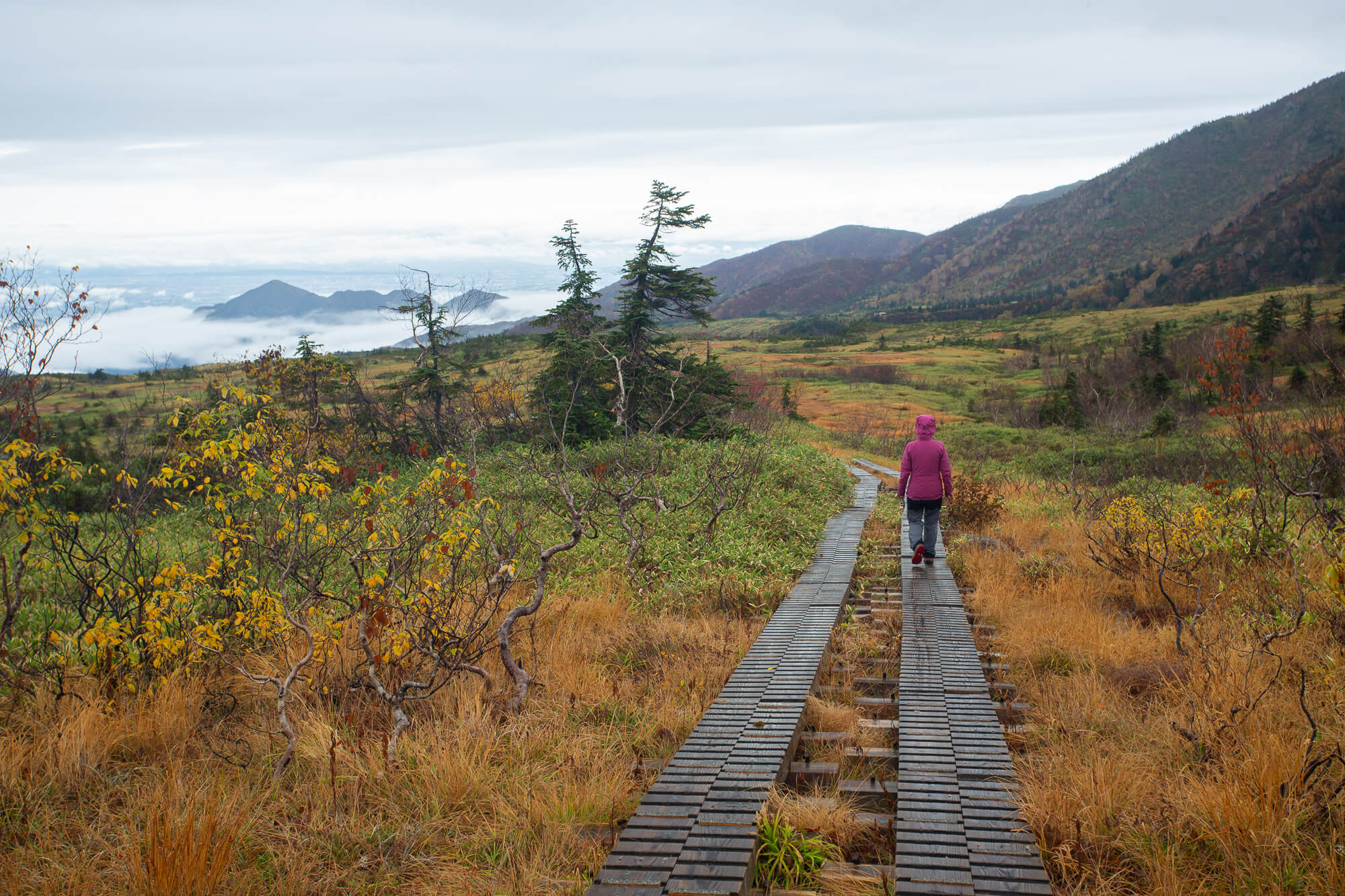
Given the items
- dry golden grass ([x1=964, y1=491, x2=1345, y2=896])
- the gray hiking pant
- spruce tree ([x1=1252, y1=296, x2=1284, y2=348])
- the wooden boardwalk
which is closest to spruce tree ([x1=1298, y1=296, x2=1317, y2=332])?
spruce tree ([x1=1252, y1=296, x2=1284, y2=348])

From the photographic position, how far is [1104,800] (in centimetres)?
382

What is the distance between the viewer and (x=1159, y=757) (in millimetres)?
4520

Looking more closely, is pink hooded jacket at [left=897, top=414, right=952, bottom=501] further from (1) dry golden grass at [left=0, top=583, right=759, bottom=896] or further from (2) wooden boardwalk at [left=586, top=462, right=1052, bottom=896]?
(1) dry golden grass at [left=0, top=583, right=759, bottom=896]

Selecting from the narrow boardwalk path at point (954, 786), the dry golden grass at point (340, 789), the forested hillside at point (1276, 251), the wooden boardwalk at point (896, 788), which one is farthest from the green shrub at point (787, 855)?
the forested hillside at point (1276, 251)

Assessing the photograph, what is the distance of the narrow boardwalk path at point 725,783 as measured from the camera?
130 inches

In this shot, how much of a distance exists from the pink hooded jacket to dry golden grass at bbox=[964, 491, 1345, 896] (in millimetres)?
1579

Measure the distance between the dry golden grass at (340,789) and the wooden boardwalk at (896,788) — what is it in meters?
0.31

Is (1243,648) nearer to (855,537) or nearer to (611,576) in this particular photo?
(855,537)

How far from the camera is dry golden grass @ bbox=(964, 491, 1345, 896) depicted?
344cm

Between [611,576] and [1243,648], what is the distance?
6.46 meters

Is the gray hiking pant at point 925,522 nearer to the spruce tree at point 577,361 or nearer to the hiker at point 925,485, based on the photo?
the hiker at point 925,485

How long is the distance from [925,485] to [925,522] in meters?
0.58

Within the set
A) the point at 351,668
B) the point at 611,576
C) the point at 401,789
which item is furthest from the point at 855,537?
the point at 401,789

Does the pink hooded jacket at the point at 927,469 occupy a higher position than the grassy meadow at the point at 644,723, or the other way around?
the pink hooded jacket at the point at 927,469
